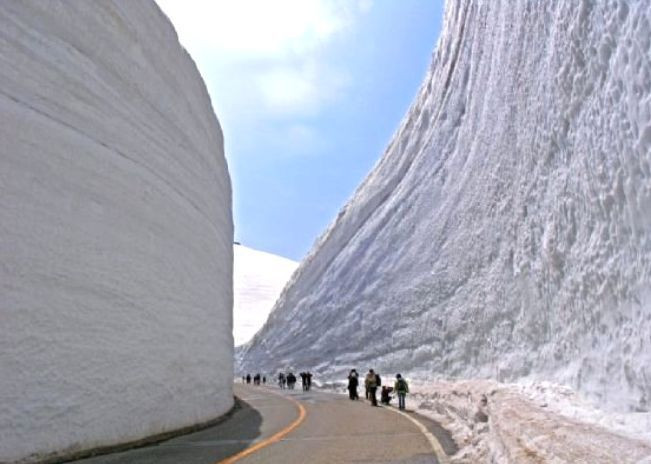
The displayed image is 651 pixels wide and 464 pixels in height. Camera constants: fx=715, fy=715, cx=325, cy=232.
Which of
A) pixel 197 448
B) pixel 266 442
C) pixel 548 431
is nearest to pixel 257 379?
pixel 266 442

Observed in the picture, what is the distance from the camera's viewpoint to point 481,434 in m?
9.21

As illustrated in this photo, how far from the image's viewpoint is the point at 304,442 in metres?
10.9

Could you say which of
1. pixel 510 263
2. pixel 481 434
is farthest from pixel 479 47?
pixel 481 434

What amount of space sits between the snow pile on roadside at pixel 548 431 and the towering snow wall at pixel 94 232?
187 inches

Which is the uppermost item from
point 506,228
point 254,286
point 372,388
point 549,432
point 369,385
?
point 254,286

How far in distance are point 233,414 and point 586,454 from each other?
1393 centimetres

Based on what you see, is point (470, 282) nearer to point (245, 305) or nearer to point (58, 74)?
point (58, 74)

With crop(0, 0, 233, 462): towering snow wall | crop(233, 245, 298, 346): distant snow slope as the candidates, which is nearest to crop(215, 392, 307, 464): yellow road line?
crop(0, 0, 233, 462): towering snow wall

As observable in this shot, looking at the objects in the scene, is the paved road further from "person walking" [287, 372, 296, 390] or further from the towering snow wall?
"person walking" [287, 372, 296, 390]

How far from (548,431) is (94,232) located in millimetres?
6505

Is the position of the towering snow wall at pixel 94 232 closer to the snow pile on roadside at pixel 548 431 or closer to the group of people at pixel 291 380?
the snow pile on roadside at pixel 548 431

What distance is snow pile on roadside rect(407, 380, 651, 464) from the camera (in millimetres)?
4449

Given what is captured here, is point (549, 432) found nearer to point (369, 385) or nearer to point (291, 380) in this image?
point (369, 385)

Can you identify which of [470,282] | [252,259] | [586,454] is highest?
[252,259]
